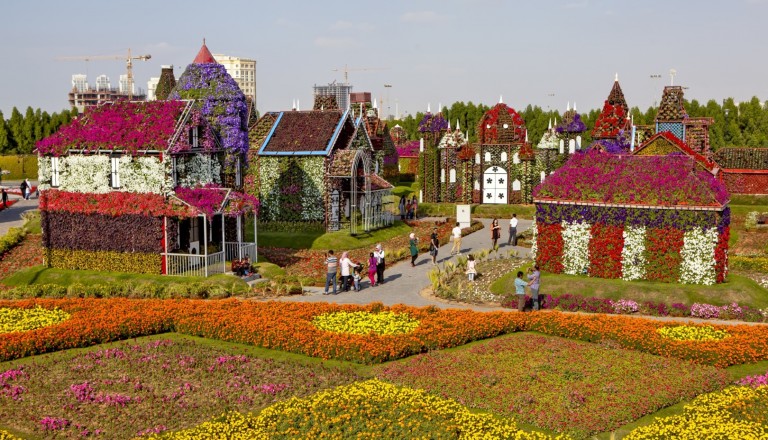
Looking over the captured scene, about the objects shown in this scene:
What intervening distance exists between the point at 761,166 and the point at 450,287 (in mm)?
41659

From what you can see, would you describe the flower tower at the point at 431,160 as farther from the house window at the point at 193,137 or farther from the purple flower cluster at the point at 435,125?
the house window at the point at 193,137

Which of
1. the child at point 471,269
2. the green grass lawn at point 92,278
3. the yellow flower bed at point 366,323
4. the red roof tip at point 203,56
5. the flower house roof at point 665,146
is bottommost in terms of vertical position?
the yellow flower bed at point 366,323

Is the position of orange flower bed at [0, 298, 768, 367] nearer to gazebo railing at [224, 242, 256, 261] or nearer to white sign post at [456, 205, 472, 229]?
gazebo railing at [224, 242, 256, 261]

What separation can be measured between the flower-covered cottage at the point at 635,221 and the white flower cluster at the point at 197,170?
1551 cm

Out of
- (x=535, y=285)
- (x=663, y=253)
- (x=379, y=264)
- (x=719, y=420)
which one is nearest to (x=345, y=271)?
(x=379, y=264)

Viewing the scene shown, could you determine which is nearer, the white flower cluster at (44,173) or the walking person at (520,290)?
the walking person at (520,290)

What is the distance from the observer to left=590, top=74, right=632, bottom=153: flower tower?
173ft

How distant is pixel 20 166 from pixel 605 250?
8115cm

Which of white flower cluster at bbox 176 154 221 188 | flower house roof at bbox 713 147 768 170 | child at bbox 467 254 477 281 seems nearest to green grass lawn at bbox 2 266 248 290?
white flower cluster at bbox 176 154 221 188

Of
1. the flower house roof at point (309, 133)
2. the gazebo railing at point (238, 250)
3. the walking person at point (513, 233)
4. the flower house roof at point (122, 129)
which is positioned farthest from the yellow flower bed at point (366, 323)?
the flower house roof at point (309, 133)

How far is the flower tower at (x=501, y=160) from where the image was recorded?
219 feet

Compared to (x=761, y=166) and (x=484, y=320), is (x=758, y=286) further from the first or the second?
(x=761, y=166)

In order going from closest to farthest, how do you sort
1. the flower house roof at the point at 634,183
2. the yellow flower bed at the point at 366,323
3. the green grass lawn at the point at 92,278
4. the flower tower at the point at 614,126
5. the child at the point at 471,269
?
the yellow flower bed at the point at 366,323 → the flower house roof at the point at 634,183 → the green grass lawn at the point at 92,278 → the child at the point at 471,269 → the flower tower at the point at 614,126

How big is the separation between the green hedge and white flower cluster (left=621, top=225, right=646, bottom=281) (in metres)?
78.8
